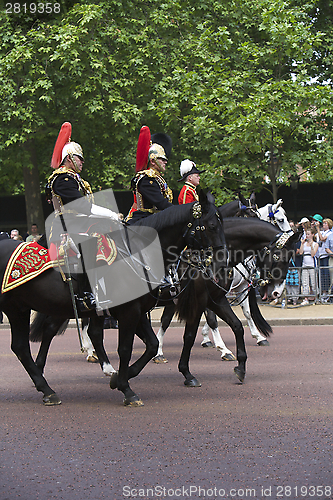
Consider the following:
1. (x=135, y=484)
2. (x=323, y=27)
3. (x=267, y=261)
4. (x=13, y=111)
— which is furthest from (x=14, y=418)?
(x=323, y=27)

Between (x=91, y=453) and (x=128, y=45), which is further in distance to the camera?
(x=128, y=45)

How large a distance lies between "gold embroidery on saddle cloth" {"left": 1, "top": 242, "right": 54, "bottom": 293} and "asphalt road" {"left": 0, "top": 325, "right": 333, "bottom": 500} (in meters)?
1.25

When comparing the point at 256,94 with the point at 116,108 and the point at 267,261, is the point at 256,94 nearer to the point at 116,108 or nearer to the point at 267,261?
the point at 116,108

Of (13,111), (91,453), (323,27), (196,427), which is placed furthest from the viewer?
(323,27)

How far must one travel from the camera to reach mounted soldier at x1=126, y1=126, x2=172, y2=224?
6.99 m

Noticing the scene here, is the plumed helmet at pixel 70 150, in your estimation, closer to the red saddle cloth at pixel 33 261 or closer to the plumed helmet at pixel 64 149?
the plumed helmet at pixel 64 149

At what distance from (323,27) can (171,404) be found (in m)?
19.1

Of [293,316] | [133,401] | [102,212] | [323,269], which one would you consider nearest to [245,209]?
[102,212]

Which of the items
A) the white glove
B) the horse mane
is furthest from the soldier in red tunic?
the white glove

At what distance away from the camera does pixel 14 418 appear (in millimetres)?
5934

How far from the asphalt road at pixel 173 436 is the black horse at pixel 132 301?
0.32 metres

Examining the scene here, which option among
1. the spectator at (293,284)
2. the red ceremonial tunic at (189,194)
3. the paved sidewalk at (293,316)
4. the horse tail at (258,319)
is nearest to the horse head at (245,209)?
the red ceremonial tunic at (189,194)

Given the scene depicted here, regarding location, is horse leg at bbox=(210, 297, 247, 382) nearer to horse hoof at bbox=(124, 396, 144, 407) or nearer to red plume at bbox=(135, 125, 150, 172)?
horse hoof at bbox=(124, 396, 144, 407)

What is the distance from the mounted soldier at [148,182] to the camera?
6.99 m
